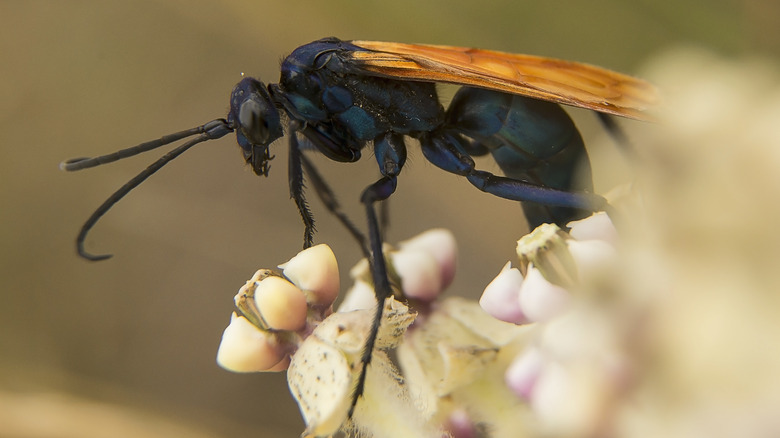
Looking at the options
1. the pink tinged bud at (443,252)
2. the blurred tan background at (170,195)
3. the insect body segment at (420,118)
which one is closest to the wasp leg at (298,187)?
the insect body segment at (420,118)

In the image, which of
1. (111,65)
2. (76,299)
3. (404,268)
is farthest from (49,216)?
(404,268)

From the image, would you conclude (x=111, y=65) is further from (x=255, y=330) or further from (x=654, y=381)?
(x=654, y=381)

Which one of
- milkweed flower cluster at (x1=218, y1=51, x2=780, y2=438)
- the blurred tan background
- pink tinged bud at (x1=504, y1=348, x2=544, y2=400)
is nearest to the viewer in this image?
milkweed flower cluster at (x1=218, y1=51, x2=780, y2=438)

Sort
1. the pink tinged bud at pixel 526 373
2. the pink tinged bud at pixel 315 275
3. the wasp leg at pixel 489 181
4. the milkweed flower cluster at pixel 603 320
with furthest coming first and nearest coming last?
the wasp leg at pixel 489 181, the pink tinged bud at pixel 315 275, the pink tinged bud at pixel 526 373, the milkweed flower cluster at pixel 603 320

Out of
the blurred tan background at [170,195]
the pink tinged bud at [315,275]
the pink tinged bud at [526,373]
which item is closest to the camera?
the pink tinged bud at [526,373]

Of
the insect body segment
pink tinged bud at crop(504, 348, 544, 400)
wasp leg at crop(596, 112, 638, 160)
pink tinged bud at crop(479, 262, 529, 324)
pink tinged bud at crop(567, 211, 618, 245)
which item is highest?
the insect body segment

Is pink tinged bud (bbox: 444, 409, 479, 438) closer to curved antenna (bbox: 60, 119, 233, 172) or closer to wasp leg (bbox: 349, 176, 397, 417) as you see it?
wasp leg (bbox: 349, 176, 397, 417)

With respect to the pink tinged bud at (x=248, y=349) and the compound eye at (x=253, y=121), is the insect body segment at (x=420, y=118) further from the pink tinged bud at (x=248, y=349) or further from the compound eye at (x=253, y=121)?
the pink tinged bud at (x=248, y=349)

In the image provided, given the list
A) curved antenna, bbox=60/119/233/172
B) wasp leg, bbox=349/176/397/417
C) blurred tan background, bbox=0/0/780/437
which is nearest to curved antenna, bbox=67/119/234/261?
curved antenna, bbox=60/119/233/172
